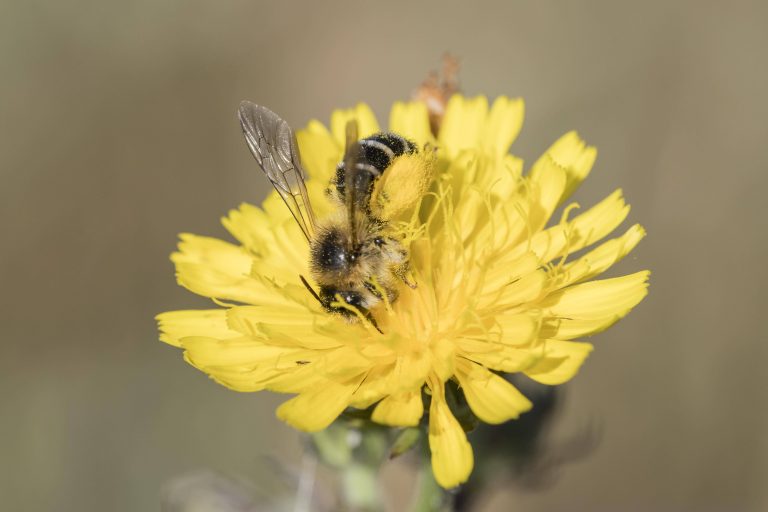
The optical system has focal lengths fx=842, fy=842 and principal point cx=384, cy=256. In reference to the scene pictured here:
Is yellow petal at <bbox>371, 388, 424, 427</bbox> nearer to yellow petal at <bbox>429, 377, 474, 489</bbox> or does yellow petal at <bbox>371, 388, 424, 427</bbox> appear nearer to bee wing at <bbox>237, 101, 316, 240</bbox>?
yellow petal at <bbox>429, 377, 474, 489</bbox>

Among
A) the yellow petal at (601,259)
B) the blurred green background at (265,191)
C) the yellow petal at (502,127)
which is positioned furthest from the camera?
the blurred green background at (265,191)

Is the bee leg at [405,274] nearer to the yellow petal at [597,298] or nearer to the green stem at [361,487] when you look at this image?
the yellow petal at [597,298]

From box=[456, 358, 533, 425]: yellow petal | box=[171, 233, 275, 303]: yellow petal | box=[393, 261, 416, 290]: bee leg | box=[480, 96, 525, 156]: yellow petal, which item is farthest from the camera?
box=[480, 96, 525, 156]: yellow petal

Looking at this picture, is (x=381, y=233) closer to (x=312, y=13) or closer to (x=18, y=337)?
(x=18, y=337)

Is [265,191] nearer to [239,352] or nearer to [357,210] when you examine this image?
[239,352]

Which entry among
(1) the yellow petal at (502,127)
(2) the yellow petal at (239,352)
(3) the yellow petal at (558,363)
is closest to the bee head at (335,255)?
(2) the yellow petal at (239,352)

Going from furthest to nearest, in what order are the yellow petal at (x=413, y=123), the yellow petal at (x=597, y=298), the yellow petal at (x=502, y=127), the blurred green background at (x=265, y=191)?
the blurred green background at (x=265, y=191)
the yellow petal at (x=413, y=123)
the yellow petal at (x=502, y=127)
the yellow petal at (x=597, y=298)

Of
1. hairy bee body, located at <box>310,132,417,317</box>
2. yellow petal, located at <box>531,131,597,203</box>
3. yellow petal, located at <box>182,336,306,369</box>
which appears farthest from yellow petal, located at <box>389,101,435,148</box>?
yellow petal, located at <box>182,336,306,369</box>
